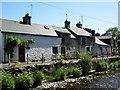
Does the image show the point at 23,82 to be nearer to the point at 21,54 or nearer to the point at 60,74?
the point at 60,74

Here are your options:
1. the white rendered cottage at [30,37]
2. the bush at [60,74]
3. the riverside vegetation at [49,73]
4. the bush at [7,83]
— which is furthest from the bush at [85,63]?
the bush at [7,83]

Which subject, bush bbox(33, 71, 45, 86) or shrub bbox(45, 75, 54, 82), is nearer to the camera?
bush bbox(33, 71, 45, 86)

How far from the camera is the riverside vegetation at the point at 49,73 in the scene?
19.2 metres

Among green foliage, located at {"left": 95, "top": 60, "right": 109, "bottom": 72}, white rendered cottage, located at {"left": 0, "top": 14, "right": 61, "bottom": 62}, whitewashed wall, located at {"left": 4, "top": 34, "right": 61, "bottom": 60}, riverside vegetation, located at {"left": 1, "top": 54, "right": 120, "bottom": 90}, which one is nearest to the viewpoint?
riverside vegetation, located at {"left": 1, "top": 54, "right": 120, "bottom": 90}

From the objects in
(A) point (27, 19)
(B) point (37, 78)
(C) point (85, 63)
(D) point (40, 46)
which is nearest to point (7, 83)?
(B) point (37, 78)

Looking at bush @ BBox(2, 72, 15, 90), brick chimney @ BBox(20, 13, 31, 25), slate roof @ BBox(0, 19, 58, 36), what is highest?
brick chimney @ BBox(20, 13, 31, 25)

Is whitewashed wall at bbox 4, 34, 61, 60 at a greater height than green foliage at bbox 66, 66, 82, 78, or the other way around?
whitewashed wall at bbox 4, 34, 61, 60

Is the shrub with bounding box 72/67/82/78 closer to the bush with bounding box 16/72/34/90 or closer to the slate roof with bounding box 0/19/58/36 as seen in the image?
the bush with bounding box 16/72/34/90

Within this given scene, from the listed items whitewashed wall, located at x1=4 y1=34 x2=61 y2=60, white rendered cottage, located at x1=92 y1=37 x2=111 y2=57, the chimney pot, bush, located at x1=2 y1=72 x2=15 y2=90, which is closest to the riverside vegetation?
bush, located at x1=2 y1=72 x2=15 y2=90

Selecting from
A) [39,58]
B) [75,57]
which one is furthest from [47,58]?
[75,57]

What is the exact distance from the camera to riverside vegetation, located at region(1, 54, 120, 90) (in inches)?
757

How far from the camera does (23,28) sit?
33.8 meters

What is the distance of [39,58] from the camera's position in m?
35.2

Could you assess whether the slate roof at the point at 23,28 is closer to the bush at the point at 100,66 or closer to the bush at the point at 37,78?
the bush at the point at 100,66
